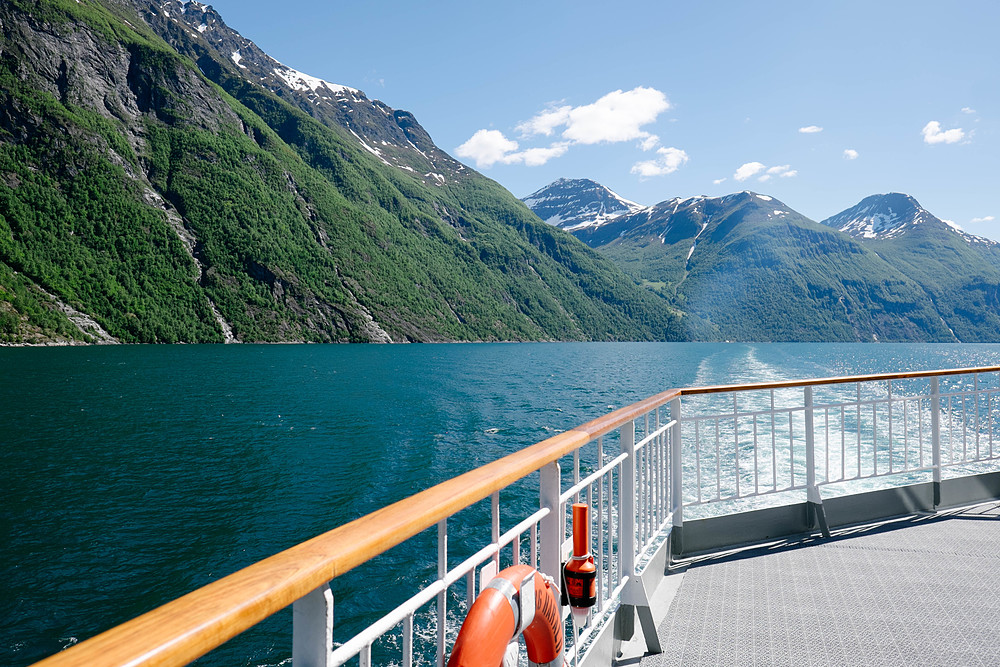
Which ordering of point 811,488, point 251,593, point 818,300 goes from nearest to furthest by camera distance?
point 251,593, point 811,488, point 818,300

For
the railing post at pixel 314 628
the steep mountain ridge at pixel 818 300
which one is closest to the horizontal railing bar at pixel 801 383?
the railing post at pixel 314 628

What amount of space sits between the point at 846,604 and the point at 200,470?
46.7 ft

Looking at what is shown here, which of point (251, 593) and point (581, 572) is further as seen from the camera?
point (581, 572)

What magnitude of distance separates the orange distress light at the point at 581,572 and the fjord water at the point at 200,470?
5.56 m

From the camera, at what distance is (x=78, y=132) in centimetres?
8081

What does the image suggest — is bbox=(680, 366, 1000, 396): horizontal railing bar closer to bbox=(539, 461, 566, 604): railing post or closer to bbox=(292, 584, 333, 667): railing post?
bbox=(539, 461, 566, 604): railing post

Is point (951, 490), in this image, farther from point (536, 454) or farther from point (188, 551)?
point (188, 551)

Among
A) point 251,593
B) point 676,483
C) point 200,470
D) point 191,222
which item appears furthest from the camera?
point 191,222

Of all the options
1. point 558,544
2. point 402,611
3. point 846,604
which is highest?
point 402,611

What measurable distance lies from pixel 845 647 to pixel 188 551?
924cm

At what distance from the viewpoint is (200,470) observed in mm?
13422

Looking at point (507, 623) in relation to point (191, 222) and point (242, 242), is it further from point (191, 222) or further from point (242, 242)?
point (191, 222)

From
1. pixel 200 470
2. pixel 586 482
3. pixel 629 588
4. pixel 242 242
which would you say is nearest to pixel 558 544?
pixel 586 482

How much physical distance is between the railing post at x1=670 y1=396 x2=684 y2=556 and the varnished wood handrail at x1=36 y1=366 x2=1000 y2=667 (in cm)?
246
